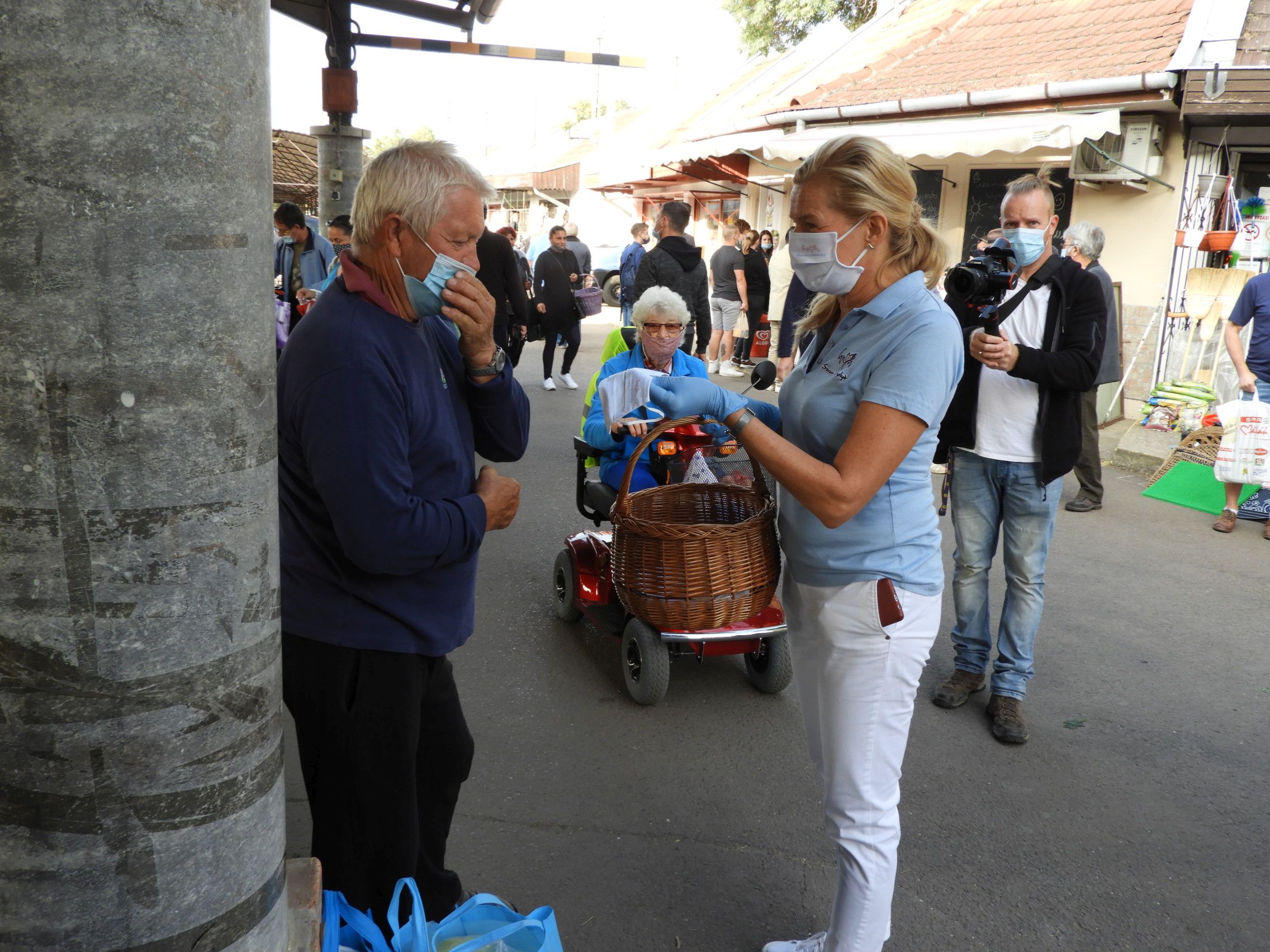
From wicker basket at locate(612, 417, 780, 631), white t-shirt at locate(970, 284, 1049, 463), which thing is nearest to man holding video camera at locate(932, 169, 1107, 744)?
white t-shirt at locate(970, 284, 1049, 463)

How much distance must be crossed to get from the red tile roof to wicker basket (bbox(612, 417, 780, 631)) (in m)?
8.74

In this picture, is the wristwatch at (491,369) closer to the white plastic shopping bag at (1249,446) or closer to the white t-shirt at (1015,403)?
the white t-shirt at (1015,403)

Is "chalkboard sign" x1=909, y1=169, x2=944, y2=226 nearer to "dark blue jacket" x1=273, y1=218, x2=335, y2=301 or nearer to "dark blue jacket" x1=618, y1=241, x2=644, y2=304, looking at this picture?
"dark blue jacket" x1=618, y1=241, x2=644, y2=304

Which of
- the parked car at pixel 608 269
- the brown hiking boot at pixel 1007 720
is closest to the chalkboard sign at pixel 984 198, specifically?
the parked car at pixel 608 269

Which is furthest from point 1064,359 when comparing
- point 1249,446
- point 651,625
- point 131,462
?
point 1249,446

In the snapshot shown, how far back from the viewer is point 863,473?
83.0 inches

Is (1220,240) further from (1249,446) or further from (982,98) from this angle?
(1249,446)

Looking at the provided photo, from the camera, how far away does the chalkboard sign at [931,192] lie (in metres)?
12.5

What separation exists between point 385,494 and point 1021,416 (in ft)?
9.23

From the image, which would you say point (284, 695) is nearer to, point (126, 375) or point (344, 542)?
point (344, 542)

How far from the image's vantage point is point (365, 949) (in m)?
1.97

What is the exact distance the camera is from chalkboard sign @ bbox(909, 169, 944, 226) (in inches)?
491

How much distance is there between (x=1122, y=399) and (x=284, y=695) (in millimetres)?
10344

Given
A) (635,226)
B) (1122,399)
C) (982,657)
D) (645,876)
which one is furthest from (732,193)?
(645,876)
